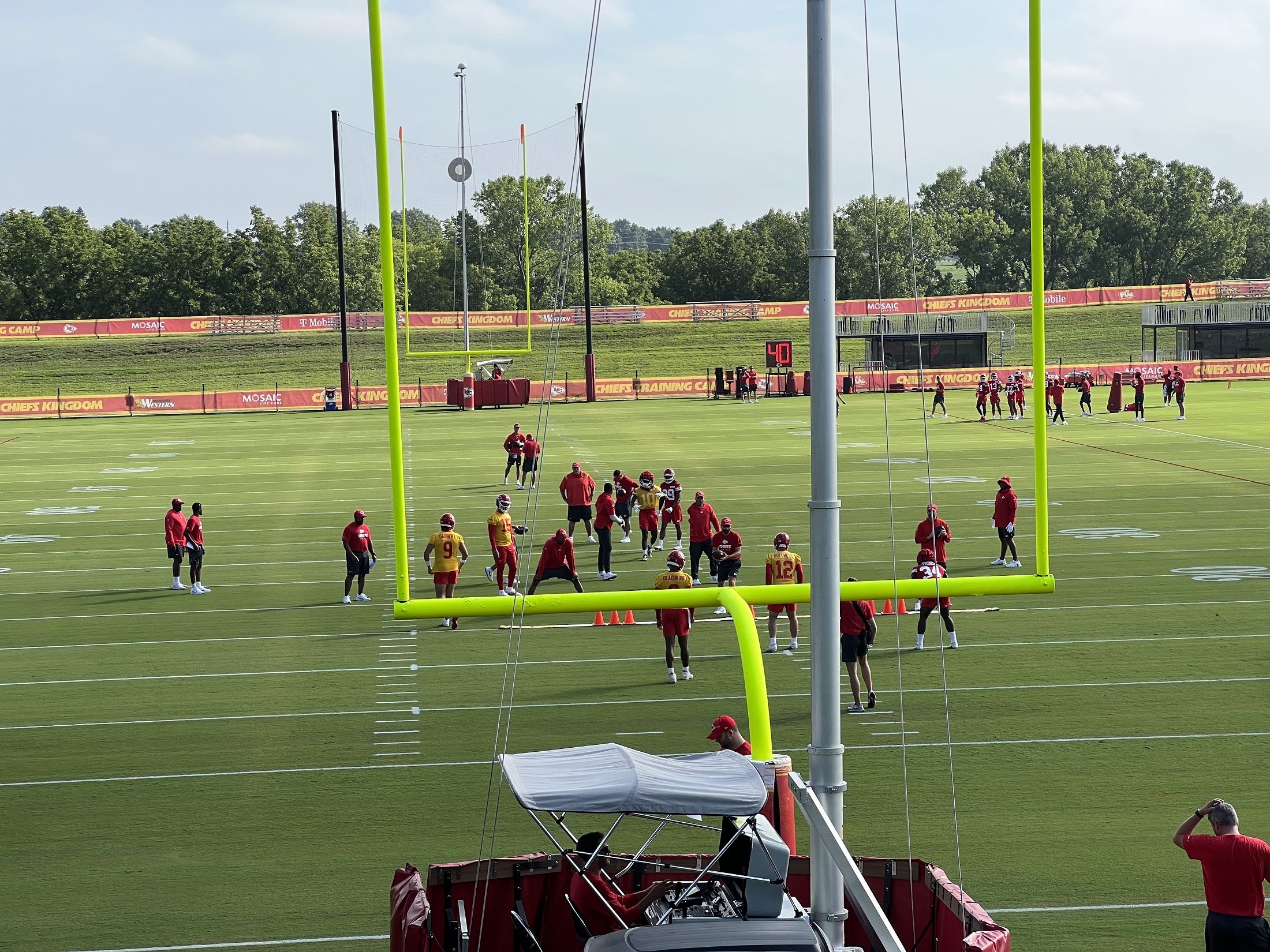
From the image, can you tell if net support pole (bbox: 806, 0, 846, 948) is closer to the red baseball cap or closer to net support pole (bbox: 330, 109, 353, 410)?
the red baseball cap

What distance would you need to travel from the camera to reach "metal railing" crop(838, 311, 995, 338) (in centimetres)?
6250

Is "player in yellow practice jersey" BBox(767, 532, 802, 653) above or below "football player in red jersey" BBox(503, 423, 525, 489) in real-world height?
below

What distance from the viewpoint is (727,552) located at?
650 inches

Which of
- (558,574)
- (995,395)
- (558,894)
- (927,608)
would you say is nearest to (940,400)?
(995,395)

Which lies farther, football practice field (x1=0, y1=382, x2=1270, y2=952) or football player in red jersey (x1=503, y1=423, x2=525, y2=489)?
football player in red jersey (x1=503, y1=423, x2=525, y2=489)

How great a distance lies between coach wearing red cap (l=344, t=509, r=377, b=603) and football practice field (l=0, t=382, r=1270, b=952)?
42cm

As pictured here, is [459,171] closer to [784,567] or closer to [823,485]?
[784,567]

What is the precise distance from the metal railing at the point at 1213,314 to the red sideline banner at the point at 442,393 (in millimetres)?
1958

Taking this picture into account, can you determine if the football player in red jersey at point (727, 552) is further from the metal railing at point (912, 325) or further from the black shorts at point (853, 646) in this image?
the metal railing at point (912, 325)

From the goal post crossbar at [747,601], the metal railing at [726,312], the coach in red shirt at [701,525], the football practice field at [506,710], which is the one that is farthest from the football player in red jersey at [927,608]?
the metal railing at [726,312]

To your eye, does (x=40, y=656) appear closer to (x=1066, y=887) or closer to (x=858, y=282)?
(x=1066, y=887)

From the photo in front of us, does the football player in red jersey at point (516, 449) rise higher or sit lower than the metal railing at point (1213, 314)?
lower

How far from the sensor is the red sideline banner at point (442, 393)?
58438mm

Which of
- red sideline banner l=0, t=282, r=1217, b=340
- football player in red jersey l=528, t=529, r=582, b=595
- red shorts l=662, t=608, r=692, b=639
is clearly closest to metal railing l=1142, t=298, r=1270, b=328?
red sideline banner l=0, t=282, r=1217, b=340
